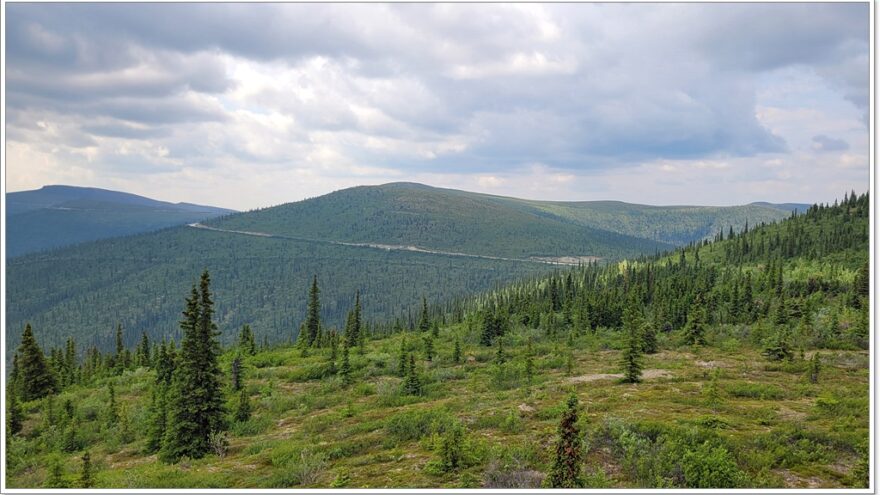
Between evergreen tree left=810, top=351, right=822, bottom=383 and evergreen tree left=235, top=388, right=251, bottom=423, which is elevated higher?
evergreen tree left=810, top=351, right=822, bottom=383

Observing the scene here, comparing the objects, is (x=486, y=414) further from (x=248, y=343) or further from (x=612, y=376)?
(x=248, y=343)

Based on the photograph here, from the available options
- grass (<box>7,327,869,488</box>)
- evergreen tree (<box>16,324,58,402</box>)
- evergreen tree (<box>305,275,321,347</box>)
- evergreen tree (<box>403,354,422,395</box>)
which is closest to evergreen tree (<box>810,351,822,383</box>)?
grass (<box>7,327,869,488</box>)

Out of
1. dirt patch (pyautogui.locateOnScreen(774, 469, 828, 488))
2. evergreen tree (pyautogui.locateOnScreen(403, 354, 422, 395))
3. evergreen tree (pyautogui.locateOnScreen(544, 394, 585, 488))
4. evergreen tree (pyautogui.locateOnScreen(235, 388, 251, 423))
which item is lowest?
evergreen tree (pyautogui.locateOnScreen(235, 388, 251, 423))

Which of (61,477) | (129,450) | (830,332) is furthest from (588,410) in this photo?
(830,332)

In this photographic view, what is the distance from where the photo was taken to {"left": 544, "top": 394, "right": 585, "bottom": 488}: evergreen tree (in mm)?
11945

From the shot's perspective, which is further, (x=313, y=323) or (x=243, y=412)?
(x=313, y=323)

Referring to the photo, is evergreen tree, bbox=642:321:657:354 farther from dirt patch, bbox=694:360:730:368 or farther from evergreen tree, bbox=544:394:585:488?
evergreen tree, bbox=544:394:585:488

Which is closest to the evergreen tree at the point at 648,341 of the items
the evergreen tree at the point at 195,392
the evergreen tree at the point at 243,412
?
the evergreen tree at the point at 243,412

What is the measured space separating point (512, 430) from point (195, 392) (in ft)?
52.3

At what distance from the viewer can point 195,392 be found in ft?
76.5

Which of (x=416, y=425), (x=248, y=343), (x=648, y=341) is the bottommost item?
(x=248, y=343)

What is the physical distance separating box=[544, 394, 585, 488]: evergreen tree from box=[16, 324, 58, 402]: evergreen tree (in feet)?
206

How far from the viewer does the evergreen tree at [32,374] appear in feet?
173

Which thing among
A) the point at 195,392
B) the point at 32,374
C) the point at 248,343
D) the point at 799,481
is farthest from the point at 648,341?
the point at 32,374
